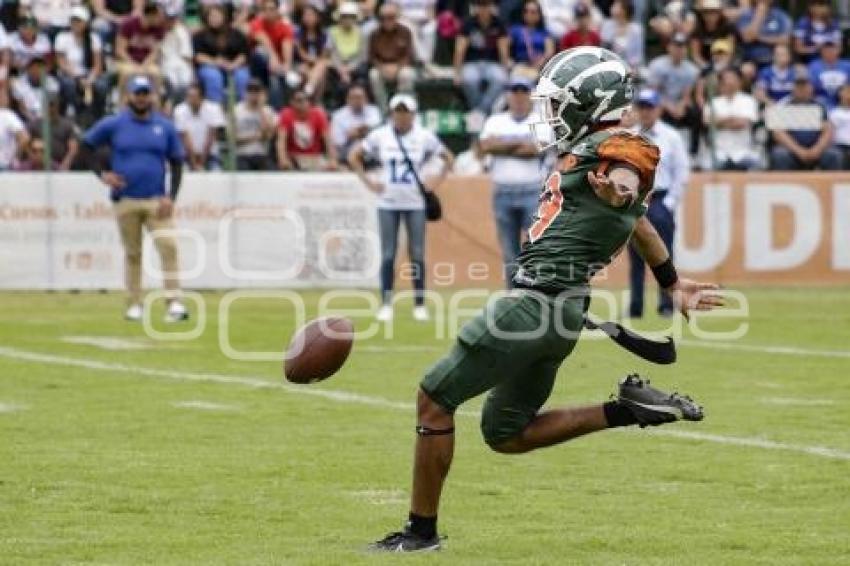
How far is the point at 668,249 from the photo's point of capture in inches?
599

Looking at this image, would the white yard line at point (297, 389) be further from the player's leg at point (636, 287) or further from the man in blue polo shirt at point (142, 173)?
the player's leg at point (636, 287)

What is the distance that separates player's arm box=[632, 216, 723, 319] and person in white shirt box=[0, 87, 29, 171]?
1264cm

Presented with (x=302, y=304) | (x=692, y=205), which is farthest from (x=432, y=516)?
(x=692, y=205)

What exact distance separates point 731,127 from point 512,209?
197 inches

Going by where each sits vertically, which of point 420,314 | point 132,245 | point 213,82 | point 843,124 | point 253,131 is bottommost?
point 420,314

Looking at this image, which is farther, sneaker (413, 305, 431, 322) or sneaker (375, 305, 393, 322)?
sneaker (413, 305, 431, 322)

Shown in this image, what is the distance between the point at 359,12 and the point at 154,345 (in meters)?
8.59

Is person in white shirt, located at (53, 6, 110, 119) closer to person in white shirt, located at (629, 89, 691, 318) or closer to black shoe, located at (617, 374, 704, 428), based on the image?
person in white shirt, located at (629, 89, 691, 318)

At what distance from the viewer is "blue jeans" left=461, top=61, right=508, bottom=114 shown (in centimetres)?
2070

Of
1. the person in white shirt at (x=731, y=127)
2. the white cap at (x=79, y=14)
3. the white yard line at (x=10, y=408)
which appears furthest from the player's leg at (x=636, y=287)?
the white cap at (x=79, y=14)

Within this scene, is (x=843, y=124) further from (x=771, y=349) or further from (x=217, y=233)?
(x=771, y=349)

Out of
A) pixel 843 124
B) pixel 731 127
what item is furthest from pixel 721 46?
pixel 843 124

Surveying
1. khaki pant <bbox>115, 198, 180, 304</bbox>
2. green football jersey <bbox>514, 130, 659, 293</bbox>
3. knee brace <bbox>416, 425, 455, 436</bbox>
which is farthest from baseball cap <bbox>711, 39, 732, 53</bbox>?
knee brace <bbox>416, 425, 455, 436</bbox>

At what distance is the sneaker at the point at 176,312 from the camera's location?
1573cm
